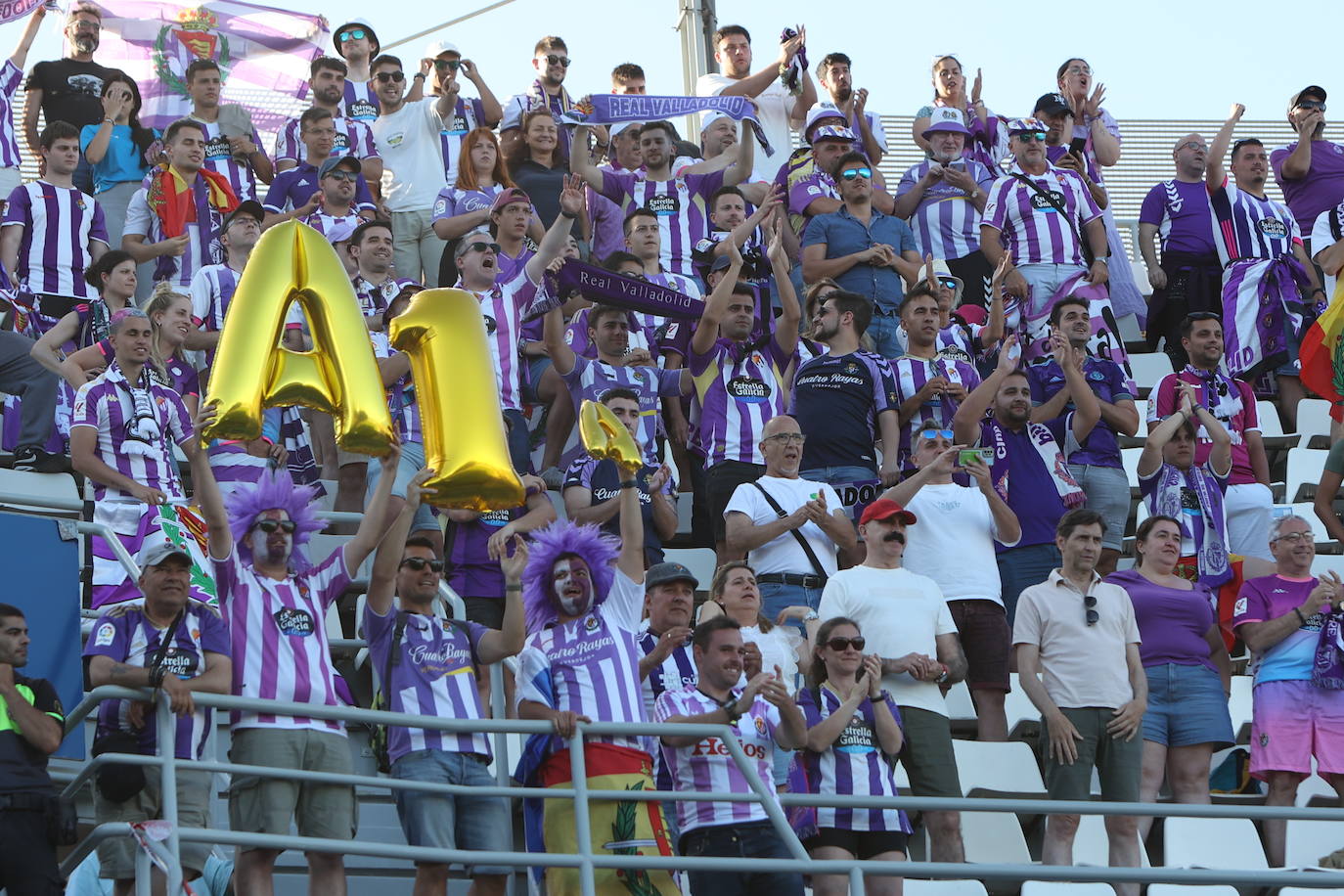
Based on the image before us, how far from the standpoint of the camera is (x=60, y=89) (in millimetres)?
12555

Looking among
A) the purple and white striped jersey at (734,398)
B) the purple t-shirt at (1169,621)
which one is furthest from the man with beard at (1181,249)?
the purple t-shirt at (1169,621)

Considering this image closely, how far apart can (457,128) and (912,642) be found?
5.93 meters

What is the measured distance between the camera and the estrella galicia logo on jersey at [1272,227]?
12.7 metres

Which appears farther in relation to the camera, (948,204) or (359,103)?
(359,103)

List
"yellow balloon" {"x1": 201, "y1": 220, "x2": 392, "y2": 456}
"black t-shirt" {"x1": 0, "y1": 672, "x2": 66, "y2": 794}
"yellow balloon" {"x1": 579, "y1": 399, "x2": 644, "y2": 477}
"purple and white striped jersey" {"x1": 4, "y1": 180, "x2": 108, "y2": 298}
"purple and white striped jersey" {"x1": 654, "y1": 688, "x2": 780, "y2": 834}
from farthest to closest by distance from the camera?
1. "purple and white striped jersey" {"x1": 4, "y1": 180, "x2": 108, "y2": 298}
2. "purple and white striped jersey" {"x1": 654, "y1": 688, "x2": 780, "y2": 834}
3. "yellow balloon" {"x1": 579, "y1": 399, "x2": 644, "y2": 477}
4. "black t-shirt" {"x1": 0, "y1": 672, "x2": 66, "y2": 794}
5. "yellow balloon" {"x1": 201, "y1": 220, "x2": 392, "y2": 456}

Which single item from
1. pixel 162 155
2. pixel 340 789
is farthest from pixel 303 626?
pixel 162 155

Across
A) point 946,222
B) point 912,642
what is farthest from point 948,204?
point 912,642

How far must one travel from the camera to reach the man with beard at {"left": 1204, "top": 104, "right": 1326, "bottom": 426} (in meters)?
12.2

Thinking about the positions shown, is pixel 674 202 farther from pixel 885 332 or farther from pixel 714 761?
pixel 714 761

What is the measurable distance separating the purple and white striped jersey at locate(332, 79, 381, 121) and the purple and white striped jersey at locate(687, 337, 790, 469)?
380cm

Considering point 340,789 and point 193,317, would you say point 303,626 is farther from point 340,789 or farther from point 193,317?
point 193,317

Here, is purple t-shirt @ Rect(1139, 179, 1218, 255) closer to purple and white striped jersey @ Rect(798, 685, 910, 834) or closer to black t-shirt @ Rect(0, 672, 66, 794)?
purple and white striped jersey @ Rect(798, 685, 910, 834)

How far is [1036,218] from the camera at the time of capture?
11852 mm

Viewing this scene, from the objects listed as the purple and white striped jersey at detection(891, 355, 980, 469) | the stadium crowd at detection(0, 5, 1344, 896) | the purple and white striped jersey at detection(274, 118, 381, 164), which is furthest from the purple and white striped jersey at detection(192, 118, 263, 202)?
the purple and white striped jersey at detection(891, 355, 980, 469)
